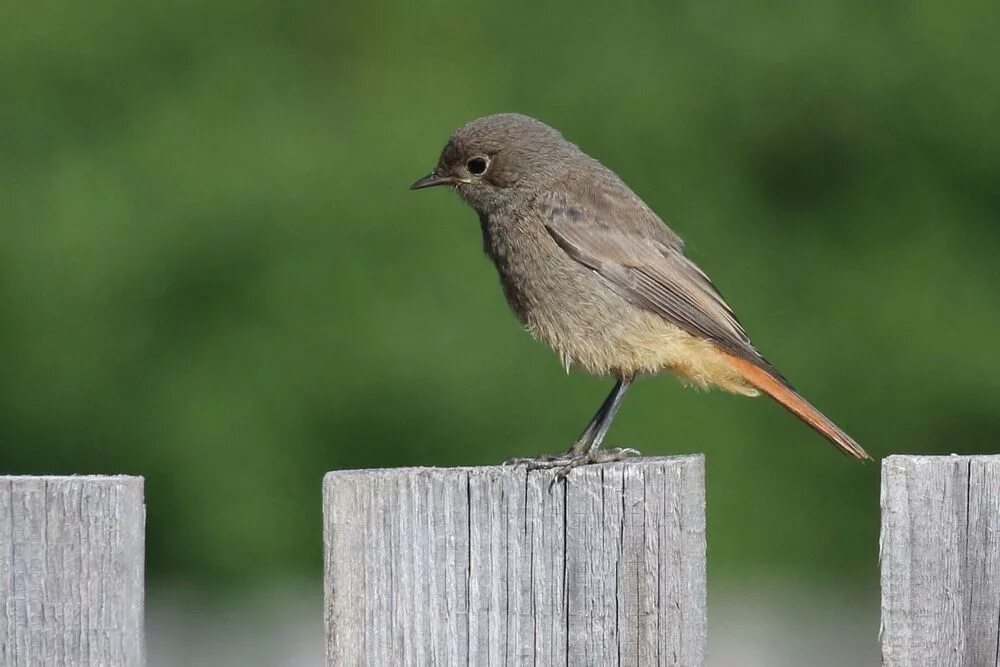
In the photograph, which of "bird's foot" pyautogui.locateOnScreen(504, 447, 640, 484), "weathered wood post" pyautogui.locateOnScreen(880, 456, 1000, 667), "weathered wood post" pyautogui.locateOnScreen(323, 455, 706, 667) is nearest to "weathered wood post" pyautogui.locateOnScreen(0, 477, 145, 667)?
"weathered wood post" pyautogui.locateOnScreen(323, 455, 706, 667)

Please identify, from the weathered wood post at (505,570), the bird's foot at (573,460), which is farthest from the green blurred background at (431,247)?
the weathered wood post at (505,570)

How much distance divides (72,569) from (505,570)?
2.85ft

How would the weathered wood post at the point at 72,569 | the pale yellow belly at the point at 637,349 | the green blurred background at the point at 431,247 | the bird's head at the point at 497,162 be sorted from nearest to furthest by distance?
the weathered wood post at the point at 72,569 → the pale yellow belly at the point at 637,349 → the bird's head at the point at 497,162 → the green blurred background at the point at 431,247

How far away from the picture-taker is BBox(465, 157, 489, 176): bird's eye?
20.2 feet

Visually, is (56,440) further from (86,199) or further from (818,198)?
(818,198)

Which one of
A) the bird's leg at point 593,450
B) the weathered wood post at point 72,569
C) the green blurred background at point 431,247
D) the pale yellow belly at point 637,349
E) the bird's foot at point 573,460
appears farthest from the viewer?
the green blurred background at point 431,247

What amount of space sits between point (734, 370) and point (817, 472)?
92.5 inches

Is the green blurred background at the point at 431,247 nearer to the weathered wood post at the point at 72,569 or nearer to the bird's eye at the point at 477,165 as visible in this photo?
the bird's eye at the point at 477,165

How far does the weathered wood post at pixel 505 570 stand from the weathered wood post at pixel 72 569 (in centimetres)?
41

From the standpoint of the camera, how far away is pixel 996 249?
823 cm

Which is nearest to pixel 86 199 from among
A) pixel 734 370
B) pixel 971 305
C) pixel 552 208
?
pixel 552 208

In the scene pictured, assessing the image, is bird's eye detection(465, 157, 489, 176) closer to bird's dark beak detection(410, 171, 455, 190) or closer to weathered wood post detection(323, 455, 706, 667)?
bird's dark beak detection(410, 171, 455, 190)

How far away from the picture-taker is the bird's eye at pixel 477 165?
6172 mm

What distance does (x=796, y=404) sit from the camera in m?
5.48
